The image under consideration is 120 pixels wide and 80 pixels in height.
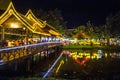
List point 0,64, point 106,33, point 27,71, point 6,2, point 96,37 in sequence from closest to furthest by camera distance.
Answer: point 0,64 < point 27,71 < point 6,2 < point 106,33 < point 96,37

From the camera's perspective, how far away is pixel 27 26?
1389 inches

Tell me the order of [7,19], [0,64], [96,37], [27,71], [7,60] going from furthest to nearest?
[96,37] < [7,19] < [27,71] < [7,60] < [0,64]

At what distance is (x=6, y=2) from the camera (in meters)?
39.0

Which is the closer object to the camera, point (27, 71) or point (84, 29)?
point (27, 71)

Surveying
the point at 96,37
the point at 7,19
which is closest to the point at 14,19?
the point at 7,19

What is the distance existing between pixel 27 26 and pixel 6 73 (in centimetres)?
947

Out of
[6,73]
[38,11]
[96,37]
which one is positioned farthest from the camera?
[96,37]

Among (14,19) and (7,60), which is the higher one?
(14,19)

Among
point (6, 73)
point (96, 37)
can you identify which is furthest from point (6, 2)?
point (96, 37)

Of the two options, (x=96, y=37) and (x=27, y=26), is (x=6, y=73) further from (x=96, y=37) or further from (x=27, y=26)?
(x=96, y=37)

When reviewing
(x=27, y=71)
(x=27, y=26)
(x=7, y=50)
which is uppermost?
(x=27, y=26)

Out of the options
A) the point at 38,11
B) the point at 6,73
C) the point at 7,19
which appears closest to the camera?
the point at 6,73

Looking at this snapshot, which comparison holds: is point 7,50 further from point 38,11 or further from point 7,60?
point 38,11

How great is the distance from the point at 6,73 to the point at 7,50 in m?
4.18
